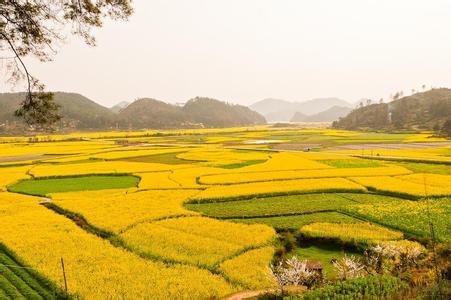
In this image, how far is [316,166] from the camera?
37438 mm

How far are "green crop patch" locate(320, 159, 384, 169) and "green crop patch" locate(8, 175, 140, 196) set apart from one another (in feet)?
67.5

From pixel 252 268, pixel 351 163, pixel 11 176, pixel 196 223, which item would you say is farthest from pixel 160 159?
pixel 252 268

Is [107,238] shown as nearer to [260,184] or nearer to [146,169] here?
[260,184]

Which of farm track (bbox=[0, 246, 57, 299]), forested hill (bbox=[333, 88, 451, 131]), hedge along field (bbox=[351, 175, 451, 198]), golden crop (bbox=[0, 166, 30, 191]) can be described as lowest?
farm track (bbox=[0, 246, 57, 299])

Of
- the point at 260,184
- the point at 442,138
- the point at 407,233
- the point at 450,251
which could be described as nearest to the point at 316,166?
the point at 260,184

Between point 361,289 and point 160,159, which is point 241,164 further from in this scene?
point 361,289

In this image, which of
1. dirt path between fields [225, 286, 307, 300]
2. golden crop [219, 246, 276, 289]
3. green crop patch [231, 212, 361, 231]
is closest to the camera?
dirt path between fields [225, 286, 307, 300]

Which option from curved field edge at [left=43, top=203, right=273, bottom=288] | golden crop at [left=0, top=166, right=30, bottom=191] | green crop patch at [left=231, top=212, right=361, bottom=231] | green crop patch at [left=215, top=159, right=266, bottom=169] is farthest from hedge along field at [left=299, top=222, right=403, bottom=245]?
golden crop at [left=0, top=166, right=30, bottom=191]

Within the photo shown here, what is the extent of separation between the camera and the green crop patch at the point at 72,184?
2840 centimetres

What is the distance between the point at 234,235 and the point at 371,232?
611 centimetres

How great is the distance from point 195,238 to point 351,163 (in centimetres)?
2836

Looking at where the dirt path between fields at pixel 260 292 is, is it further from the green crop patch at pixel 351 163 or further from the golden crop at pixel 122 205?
the green crop patch at pixel 351 163

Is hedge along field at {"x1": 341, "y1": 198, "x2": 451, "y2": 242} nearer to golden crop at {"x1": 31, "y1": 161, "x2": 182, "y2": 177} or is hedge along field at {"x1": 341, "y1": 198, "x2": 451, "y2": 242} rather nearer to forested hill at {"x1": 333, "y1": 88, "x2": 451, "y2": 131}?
golden crop at {"x1": 31, "y1": 161, "x2": 182, "y2": 177}

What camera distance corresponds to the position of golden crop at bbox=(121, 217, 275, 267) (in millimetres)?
13992
